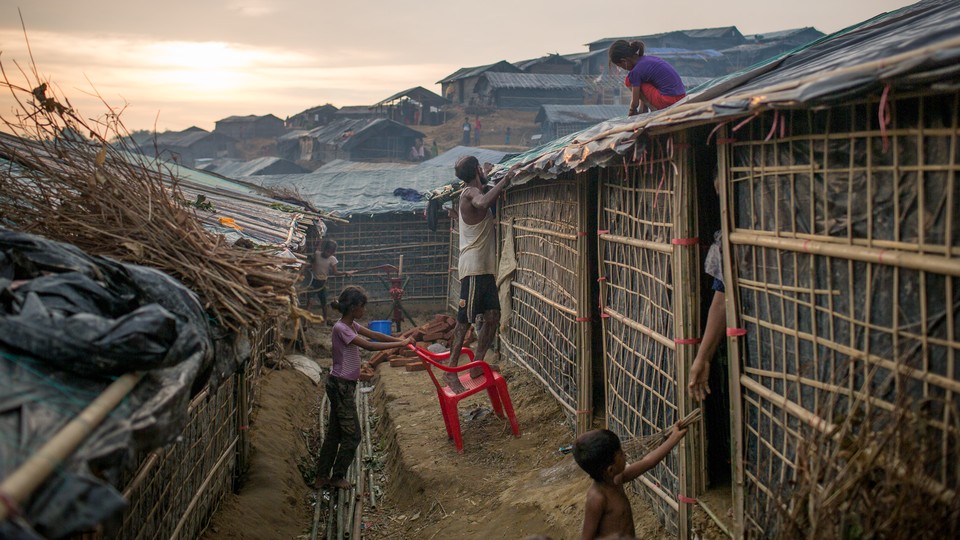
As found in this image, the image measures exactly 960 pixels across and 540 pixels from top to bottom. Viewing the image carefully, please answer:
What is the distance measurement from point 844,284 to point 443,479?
188 inches

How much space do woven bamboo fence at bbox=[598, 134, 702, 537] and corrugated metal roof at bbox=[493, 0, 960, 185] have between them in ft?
1.09

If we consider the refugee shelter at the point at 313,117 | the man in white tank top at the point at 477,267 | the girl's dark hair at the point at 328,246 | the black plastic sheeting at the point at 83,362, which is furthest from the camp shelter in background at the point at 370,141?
the black plastic sheeting at the point at 83,362

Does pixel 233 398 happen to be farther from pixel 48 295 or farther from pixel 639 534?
pixel 48 295

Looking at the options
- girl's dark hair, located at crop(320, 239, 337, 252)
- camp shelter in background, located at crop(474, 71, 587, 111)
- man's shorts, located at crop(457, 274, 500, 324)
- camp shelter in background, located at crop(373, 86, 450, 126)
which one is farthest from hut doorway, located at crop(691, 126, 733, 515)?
camp shelter in background, located at crop(373, 86, 450, 126)

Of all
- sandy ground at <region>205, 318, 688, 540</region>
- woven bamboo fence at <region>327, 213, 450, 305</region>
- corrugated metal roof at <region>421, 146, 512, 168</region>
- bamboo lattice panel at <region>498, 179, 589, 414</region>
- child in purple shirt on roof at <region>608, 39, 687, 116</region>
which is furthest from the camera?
corrugated metal roof at <region>421, 146, 512, 168</region>

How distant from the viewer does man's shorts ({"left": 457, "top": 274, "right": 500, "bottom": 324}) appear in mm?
8406

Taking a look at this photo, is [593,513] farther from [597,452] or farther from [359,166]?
[359,166]

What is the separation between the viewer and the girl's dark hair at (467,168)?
7.78 metres

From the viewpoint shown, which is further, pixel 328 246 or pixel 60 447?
pixel 328 246

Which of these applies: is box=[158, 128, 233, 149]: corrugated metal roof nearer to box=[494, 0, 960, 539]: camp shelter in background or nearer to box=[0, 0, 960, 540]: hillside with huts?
box=[0, 0, 960, 540]: hillside with huts

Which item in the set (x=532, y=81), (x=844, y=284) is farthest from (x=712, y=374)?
(x=532, y=81)

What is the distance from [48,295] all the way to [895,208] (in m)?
3.08

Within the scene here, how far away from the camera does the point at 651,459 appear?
4086mm

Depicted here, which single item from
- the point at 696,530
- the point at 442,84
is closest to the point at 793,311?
the point at 696,530
